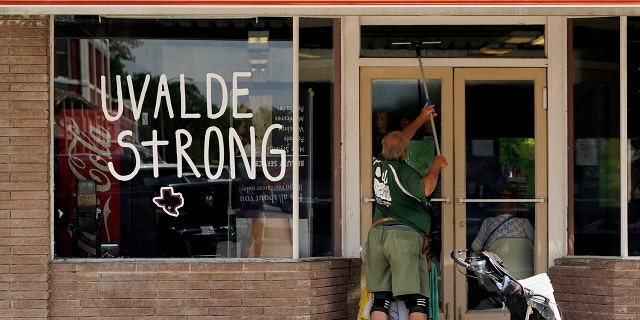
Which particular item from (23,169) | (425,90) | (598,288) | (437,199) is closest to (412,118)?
(425,90)

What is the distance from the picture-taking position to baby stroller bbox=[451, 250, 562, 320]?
688 centimetres

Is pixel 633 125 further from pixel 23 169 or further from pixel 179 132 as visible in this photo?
pixel 23 169

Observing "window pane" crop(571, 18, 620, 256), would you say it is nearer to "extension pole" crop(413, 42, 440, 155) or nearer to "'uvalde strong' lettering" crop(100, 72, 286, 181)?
"extension pole" crop(413, 42, 440, 155)

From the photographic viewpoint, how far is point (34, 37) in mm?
8352

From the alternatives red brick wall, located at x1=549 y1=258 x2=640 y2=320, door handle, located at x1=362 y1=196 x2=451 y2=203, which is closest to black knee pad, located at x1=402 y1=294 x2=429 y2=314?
door handle, located at x1=362 y1=196 x2=451 y2=203

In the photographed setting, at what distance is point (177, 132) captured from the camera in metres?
8.53

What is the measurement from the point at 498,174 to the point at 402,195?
4.57 ft

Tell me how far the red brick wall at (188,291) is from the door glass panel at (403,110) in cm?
128

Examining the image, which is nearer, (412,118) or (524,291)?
(524,291)

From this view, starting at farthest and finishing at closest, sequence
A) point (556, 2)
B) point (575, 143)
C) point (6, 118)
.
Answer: point (575, 143) < point (6, 118) < point (556, 2)

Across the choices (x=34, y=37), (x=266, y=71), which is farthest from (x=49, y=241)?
(x=266, y=71)

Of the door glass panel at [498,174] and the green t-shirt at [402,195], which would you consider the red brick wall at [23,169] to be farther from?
the door glass panel at [498,174]

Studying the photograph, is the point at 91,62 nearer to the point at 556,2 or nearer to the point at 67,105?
the point at 67,105

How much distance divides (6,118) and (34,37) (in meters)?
0.66
